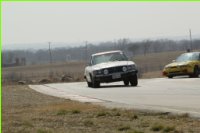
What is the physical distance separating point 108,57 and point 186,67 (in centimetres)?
561

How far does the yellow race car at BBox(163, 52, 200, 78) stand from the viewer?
108 ft

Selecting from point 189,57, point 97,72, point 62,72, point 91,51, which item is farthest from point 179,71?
point 91,51

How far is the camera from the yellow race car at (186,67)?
3300 centimetres

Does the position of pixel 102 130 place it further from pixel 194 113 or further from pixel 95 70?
pixel 95 70

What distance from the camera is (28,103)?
1911cm

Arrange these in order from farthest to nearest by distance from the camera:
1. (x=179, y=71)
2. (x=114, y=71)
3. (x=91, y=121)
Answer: (x=179, y=71), (x=114, y=71), (x=91, y=121)

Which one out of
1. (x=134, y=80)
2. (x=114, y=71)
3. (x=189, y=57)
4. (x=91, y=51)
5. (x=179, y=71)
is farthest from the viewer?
(x=91, y=51)

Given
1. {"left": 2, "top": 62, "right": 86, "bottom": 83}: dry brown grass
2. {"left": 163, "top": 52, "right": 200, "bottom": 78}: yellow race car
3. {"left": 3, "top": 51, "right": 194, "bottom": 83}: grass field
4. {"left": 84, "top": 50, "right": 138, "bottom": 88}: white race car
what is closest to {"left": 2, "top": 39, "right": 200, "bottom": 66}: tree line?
{"left": 3, "top": 51, "right": 194, "bottom": 83}: grass field

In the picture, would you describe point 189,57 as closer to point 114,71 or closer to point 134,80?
point 134,80

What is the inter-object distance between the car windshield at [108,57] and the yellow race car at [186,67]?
17.3ft

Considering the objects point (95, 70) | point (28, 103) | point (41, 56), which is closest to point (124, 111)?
point (28, 103)

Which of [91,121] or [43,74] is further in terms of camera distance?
[43,74]

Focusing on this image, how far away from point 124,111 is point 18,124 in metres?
3.19

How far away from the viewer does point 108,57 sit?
29.3 m
